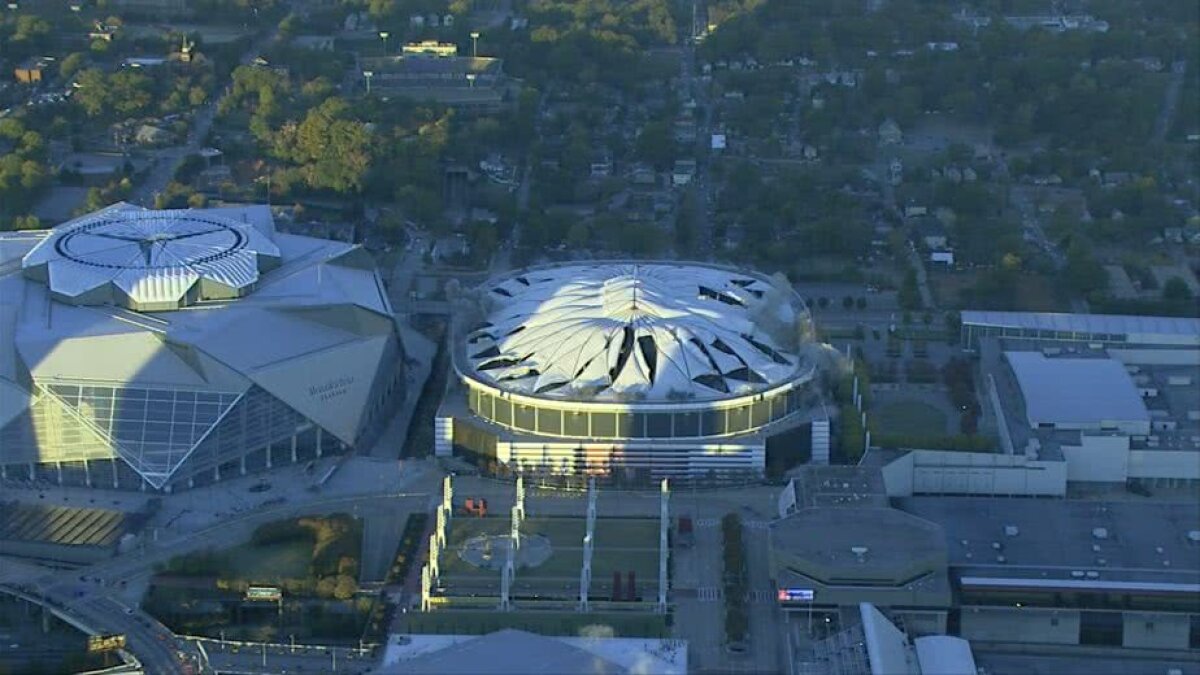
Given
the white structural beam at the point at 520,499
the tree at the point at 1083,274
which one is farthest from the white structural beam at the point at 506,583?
the tree at the point at 1083,274

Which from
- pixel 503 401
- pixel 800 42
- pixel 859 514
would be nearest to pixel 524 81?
pixel 800 42

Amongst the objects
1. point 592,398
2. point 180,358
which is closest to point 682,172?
point 592,398

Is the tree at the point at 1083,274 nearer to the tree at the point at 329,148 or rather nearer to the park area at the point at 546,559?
the park area at the point at 546,559

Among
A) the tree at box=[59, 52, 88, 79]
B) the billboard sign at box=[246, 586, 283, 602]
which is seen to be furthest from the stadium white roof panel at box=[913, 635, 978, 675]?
the tree at box=[59, 52, 88, 79]

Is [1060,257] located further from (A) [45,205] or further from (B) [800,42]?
(A) [45,205]

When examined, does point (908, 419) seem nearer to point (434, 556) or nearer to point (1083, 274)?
point (1083, 274)

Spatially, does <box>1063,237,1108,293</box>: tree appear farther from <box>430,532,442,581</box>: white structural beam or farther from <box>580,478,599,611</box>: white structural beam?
<box>430,532,442,581</box>: white structural beam
